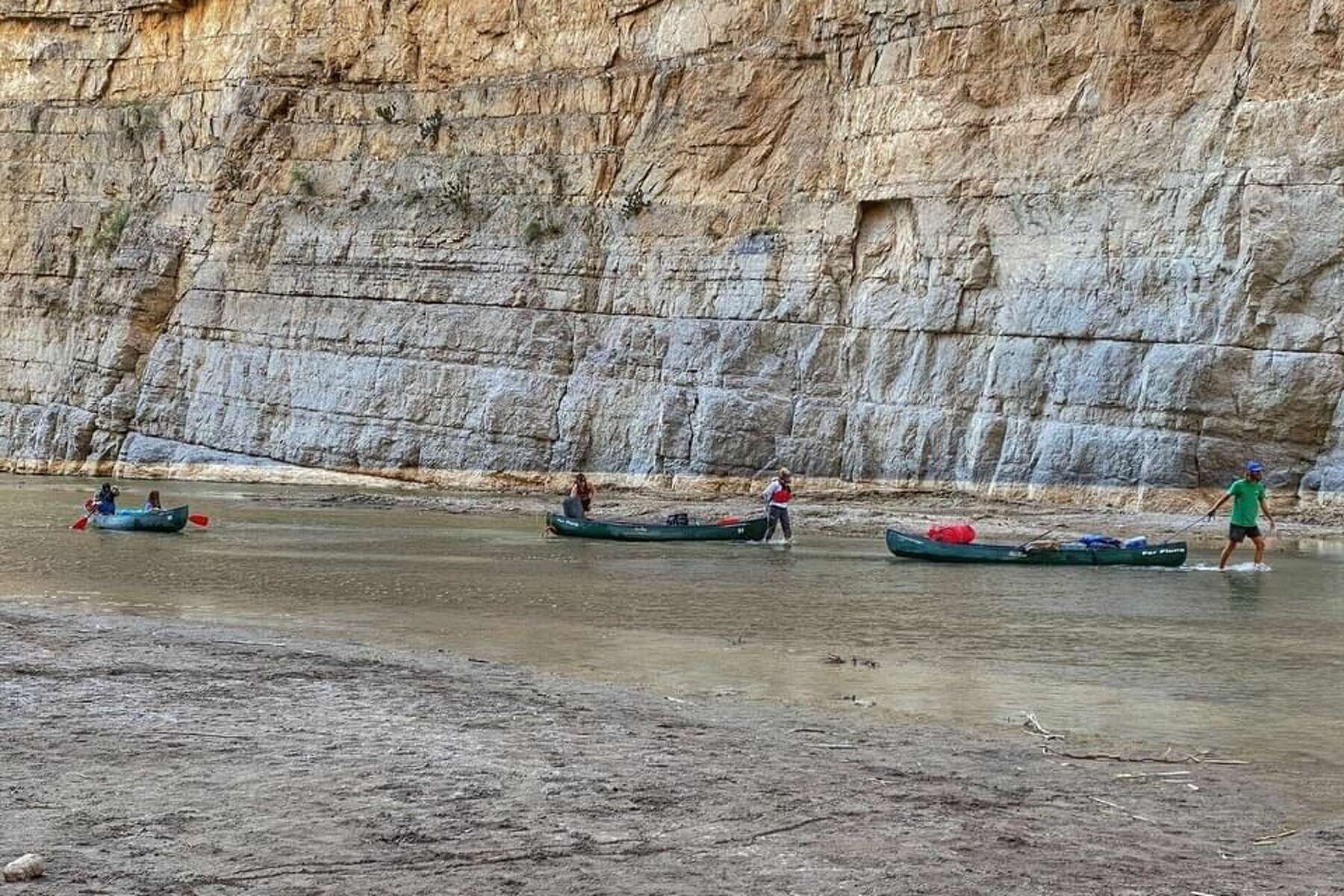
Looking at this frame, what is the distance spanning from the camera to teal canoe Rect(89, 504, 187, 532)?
87.5ft

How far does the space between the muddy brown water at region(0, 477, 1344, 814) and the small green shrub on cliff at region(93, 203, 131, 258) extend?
2330cm

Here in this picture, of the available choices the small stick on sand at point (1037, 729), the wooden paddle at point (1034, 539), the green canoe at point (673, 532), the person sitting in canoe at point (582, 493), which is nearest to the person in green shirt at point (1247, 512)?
the wooden paddle at point (1034, 539)

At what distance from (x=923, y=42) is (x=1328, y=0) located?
8452 millimetres

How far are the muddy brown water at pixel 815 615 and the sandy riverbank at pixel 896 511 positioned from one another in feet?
5.51

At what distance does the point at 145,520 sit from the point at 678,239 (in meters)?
15.3

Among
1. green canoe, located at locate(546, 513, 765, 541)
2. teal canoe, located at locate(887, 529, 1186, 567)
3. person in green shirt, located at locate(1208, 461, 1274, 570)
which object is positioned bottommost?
green canoe, located at locate(546, 513, 765, 541)

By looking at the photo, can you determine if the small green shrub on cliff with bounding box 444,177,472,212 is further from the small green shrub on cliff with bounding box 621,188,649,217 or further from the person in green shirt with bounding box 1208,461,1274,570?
the person in green shirt with bounding box 1208,461,1274,570

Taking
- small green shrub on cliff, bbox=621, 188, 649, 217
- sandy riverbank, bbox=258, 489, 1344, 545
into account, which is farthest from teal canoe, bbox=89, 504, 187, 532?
small green shrub on cliff, bbox=621, 188, 649, 217

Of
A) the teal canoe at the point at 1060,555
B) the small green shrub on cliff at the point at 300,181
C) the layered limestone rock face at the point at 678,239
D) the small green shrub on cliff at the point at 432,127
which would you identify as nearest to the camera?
the teal canoe at the point at 1060,555

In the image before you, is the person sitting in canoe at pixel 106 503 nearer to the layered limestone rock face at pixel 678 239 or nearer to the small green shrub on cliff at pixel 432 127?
the layered limestone rock face at pixel 678 239

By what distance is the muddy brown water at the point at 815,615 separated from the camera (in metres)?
10.9

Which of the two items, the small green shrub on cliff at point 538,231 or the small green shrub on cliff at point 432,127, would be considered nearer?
the small green shrub on cliff at point 538,231

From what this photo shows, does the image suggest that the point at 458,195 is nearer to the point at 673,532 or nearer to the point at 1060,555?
the point at 673,532

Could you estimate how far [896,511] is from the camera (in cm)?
3027
